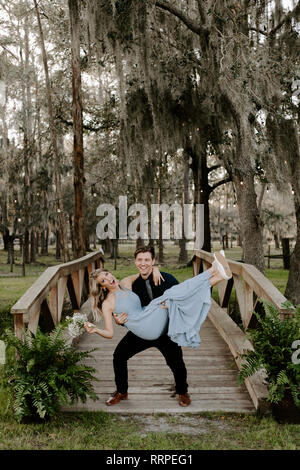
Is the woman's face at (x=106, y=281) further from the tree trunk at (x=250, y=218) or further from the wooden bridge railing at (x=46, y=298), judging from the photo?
the tree trunk at (x=250, y=218)

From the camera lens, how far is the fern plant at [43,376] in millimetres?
3184

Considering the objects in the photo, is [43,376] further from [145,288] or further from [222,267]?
[222,267]

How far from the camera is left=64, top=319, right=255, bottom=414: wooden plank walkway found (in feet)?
11.4

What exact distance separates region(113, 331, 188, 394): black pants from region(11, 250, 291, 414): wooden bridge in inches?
7.1

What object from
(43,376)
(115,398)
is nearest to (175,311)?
(115,398)

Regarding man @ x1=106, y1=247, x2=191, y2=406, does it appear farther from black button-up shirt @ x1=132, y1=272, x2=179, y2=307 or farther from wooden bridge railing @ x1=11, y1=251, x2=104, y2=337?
wooden bridge railing @ x1=11, y1=251, x2=104, y2=337

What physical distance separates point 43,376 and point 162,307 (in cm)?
100

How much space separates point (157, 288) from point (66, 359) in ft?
2.87

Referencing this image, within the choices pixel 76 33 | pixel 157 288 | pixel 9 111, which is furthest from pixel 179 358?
pixel 9 111

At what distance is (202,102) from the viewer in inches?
361

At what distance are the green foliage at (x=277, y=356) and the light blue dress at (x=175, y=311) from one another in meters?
0.48

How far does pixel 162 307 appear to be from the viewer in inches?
126

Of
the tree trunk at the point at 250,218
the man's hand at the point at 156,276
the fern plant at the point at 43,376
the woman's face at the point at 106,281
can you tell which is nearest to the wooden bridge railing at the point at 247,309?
the man's hand at the point at 156,276
